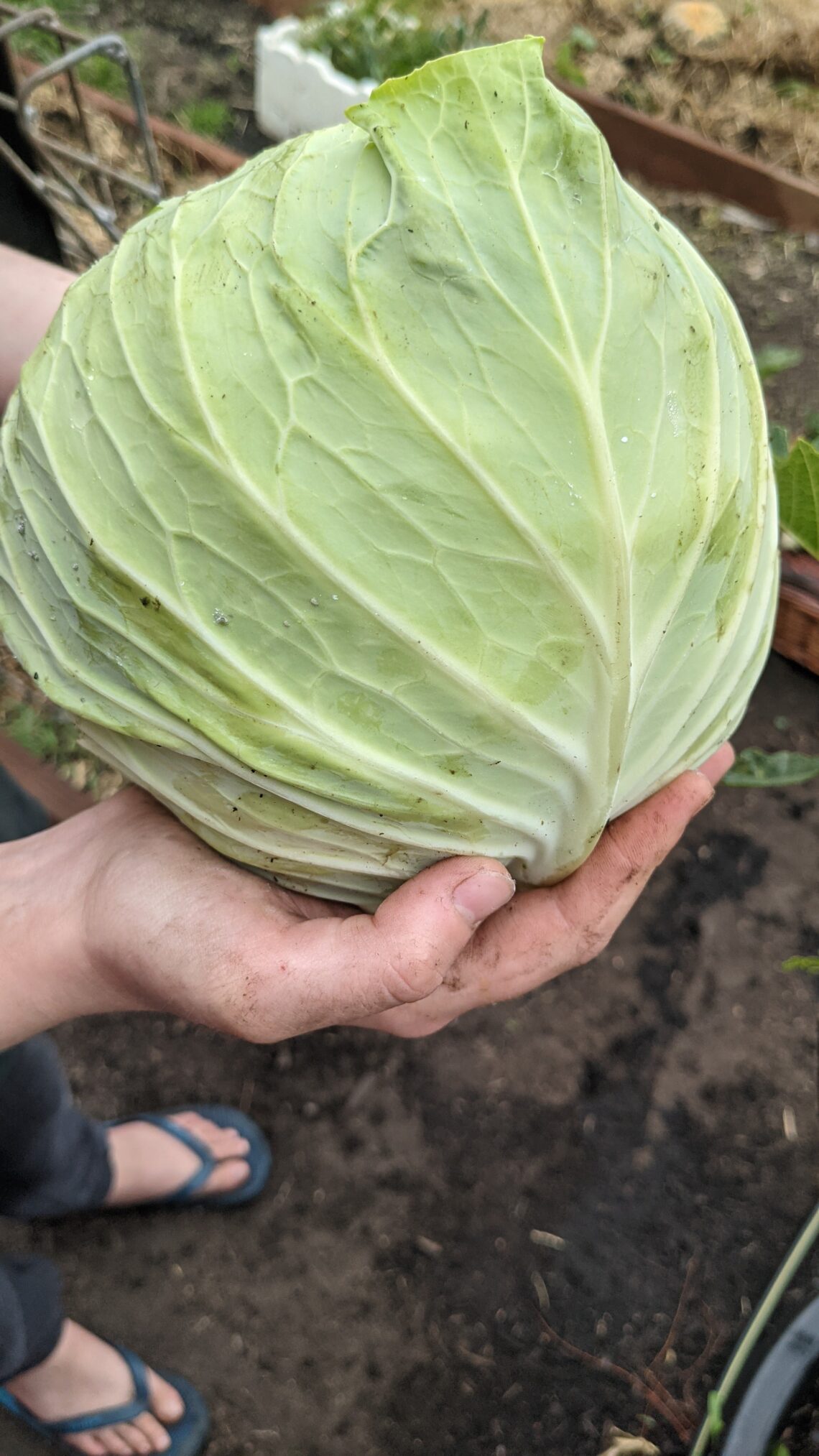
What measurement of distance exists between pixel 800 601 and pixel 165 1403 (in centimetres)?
313

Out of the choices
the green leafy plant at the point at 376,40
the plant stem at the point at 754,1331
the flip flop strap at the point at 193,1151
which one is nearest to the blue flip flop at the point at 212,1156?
the flip flop strap at the point at 193,1151

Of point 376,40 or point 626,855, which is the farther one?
point 376,40

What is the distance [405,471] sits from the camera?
1.42 metres

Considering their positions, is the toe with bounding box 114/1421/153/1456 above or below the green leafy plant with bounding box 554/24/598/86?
below

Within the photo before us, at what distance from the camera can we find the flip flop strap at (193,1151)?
2928 mm

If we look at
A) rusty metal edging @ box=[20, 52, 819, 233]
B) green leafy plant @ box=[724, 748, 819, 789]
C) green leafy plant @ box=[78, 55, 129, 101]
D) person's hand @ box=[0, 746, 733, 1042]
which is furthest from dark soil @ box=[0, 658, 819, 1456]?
green leafy plant @ box=[78, 55, 129, 101]

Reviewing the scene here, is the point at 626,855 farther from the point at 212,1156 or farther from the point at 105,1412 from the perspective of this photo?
the point at 105,1412

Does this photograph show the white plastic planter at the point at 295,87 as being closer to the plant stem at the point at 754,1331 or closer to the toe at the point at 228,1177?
the toe at the point at 228,1177

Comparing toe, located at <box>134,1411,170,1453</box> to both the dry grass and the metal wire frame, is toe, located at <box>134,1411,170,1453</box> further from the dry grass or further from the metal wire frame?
the dry grass

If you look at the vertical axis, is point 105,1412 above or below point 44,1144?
below

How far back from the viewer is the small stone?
5.97 metres

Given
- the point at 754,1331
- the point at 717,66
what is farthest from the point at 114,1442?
the point at 717,66

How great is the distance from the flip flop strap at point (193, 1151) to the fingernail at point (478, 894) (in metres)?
1.78

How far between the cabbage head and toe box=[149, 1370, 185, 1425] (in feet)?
6.49
